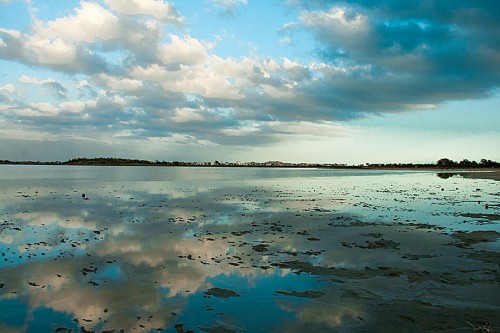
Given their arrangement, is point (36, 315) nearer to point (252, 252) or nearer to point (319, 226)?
point (252, 252)

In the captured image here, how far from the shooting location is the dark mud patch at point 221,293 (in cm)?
1111

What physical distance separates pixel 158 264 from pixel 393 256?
9835 mm

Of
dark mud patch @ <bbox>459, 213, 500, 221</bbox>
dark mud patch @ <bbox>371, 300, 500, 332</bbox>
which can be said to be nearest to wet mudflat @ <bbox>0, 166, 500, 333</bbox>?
dark mud patch @ <bbox>371, 300, 500, 332</bbox>

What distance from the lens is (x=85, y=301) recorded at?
10492mm

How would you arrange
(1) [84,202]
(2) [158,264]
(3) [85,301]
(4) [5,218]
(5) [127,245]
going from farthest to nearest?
(1) [84,202] → (4) [5,218] → (5) [127,245] → (2) [158,264] → (3) [85,301]

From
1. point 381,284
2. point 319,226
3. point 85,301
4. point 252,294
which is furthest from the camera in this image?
point 319,226

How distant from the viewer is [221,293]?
37.0ft

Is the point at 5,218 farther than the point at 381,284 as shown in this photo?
Yes

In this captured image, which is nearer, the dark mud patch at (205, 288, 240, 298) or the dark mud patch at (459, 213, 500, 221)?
the dark mud patch at (205, 288, 240, 298)

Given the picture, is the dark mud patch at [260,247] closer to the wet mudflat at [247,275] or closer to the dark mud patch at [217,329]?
the wet mudflat at [247,275]

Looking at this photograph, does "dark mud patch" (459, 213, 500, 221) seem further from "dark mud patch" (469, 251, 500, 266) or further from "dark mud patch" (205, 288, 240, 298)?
"dark mud patch" (205, 288, 240, 298)

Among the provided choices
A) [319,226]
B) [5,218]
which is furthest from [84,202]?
[319,226]

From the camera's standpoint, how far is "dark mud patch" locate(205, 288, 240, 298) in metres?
11.1

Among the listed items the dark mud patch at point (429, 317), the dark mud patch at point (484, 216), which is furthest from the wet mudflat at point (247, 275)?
the dark mud patch at point (484, 216)
